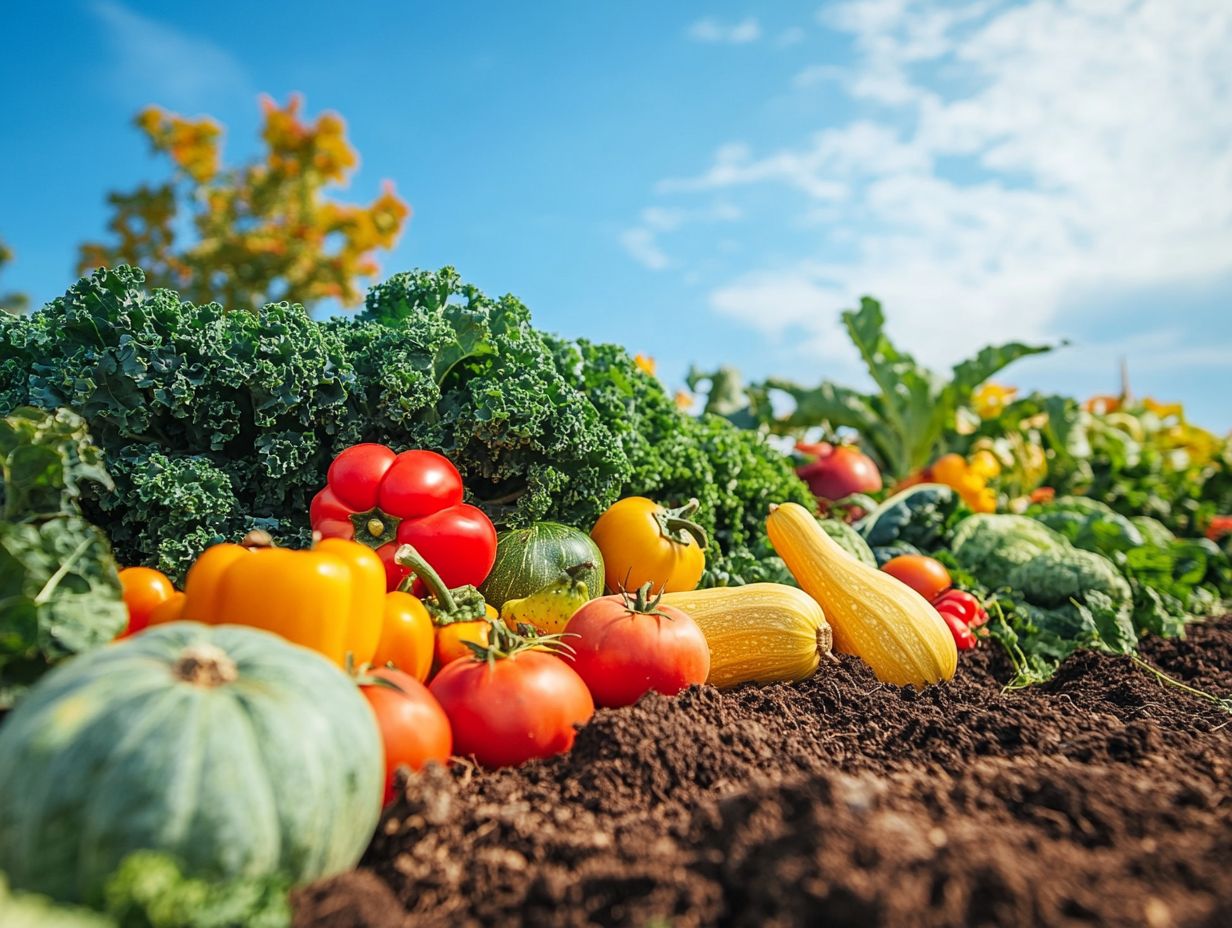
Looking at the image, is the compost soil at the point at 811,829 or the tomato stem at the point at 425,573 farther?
the tomato stem at the point at 425,573

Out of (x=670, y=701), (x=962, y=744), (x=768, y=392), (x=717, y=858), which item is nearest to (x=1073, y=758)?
(x=962, y=744)

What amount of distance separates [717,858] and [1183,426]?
14.0m

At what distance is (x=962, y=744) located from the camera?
3.25 metres

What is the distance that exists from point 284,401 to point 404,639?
1.74 metres

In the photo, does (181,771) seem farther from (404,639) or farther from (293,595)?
(404,639)

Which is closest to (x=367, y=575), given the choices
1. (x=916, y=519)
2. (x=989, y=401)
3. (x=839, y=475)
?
(x=916, y=519)

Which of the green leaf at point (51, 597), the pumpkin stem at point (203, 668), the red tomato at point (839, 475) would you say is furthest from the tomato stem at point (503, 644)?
the red tomato at point (839, 475)

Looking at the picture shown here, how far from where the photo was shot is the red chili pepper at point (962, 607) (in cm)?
536

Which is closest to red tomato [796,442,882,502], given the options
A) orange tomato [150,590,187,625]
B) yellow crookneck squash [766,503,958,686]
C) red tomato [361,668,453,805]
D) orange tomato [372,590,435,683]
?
yellow crookneck squash [766,503,958,686]

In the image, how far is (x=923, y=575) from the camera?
223 inches

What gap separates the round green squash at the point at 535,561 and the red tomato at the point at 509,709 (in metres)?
1.14

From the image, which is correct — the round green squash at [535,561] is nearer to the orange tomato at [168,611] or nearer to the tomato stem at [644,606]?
the tomato stem at [644,606]

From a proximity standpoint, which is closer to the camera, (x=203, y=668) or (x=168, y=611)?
(x=203, y=668)

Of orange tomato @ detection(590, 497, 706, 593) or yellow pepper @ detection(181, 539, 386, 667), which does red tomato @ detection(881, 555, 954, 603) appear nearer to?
orange tomato @ detection(590, 497, 706, 593)
